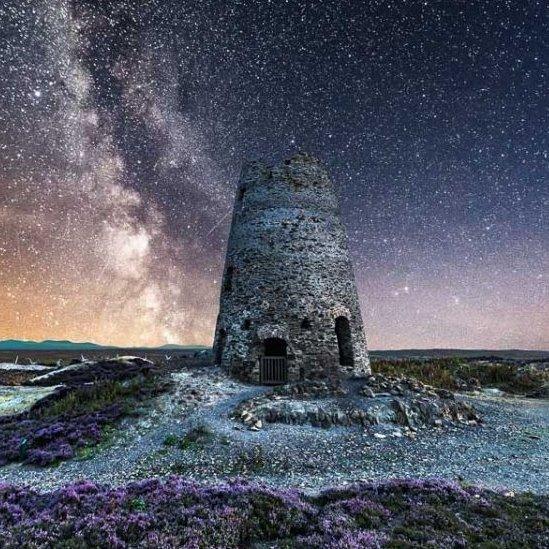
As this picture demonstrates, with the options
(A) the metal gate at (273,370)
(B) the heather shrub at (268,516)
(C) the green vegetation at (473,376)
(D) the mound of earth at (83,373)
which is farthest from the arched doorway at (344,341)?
(D) the mound of earth at (83,373)

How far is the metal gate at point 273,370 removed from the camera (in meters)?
19.5

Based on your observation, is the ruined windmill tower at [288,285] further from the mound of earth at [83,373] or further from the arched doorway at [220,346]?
the mound of earth at [83,373]

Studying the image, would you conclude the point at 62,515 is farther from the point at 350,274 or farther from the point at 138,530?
the point at 350,274

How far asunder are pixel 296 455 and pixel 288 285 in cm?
1053

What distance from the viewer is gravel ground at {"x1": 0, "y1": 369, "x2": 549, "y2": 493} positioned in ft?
33.0

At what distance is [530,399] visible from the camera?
2398cm

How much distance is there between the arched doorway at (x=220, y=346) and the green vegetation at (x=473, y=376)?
12.2 metres

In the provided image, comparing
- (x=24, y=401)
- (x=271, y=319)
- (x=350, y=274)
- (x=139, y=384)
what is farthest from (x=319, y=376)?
(x=24, y=401)

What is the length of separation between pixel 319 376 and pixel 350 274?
22.5ft

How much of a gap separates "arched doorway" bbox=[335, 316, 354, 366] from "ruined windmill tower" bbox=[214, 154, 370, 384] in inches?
2.3

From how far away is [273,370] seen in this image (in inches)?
776

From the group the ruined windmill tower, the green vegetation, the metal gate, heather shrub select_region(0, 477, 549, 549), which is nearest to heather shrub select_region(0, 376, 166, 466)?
heather shrub select_region(0, 477, 549, 549)

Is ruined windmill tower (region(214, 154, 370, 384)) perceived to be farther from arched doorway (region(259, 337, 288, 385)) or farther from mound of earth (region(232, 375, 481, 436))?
mound of earth (region(232, 375, 481, 436))

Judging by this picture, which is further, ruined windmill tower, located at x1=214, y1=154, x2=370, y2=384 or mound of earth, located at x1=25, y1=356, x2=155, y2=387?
mound of earth, located at x1=25, y1=356, x2=155, y2=387
